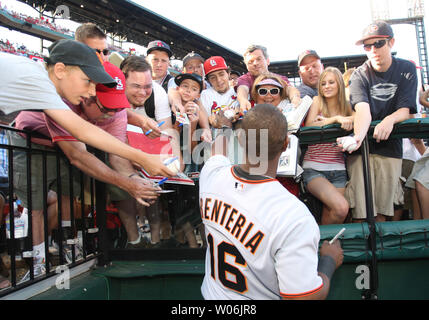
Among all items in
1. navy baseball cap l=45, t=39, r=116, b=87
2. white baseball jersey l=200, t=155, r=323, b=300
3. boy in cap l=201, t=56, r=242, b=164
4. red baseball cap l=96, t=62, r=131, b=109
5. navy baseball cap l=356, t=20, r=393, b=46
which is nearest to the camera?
white baseball jersey l=200, t=155, r=323, b=300

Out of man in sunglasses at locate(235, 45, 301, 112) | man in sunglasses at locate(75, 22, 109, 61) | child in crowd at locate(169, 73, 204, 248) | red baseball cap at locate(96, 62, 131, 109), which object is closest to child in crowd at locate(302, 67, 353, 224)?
man in sunglasses at locate(235, 45, 301, 112)

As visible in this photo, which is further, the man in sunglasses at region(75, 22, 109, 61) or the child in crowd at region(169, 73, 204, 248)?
the man in sunglasses at region(75, 22, 109, 61)

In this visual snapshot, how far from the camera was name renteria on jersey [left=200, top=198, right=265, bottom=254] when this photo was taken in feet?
4.38

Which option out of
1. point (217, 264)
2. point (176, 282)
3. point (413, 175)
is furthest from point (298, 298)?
point (413, 175)

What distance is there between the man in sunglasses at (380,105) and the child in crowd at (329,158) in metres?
0.09

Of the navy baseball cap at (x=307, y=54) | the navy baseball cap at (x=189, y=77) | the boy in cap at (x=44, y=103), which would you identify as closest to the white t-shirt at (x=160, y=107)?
the navy baseball cap at (x=189, y=77)

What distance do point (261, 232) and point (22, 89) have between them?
142 cm

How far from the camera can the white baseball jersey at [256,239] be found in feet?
4.02

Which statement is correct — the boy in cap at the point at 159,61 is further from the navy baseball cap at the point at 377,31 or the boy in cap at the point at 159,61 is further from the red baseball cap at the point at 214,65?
the navy baseball cap at the point at 377,31

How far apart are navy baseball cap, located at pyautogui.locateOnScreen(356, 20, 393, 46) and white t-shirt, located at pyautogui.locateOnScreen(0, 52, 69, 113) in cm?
262

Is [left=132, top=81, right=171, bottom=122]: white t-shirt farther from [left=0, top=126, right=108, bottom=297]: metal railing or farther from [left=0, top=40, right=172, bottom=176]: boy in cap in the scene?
[left=0, top=40, right=172, bottom=176]: boy in cap

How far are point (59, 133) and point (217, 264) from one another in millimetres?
1362

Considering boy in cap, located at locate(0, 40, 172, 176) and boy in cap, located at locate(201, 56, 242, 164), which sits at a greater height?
boy in cap, located at locate(201, 56, 242, 164)
